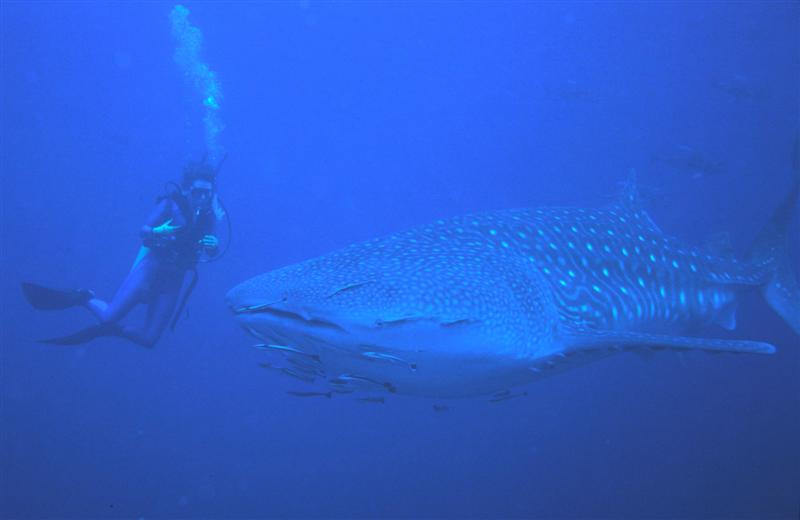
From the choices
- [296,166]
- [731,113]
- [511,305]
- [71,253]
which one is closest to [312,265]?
[511,305]

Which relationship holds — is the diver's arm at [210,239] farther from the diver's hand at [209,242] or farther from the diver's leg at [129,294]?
the diver's leg at [129,294]

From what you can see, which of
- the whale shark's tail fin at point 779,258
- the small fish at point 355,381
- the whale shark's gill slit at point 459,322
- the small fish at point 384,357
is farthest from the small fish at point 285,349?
the whale shark's tail fin at point 779,258

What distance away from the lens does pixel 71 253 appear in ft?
78.5

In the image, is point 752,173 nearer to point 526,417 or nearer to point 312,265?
point 526,417

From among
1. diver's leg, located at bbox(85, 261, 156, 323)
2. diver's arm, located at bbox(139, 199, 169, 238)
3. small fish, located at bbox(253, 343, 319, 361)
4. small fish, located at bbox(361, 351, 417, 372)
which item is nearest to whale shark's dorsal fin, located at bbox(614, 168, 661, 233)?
small fish, located at bbox(361, 351, 417, 372)

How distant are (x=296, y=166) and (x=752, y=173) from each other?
142ft

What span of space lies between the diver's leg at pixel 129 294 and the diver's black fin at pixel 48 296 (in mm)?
442

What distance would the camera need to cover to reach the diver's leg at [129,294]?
8125mm

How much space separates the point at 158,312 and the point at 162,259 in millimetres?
1116

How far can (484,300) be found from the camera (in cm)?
280

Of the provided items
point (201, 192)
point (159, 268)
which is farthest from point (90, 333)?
point (201, 192)

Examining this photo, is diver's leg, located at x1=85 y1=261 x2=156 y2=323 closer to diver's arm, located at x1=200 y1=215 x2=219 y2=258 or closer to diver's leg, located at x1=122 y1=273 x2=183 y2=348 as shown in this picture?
diver's leg, located at x1=122 y1=273 x2=183 y2=348

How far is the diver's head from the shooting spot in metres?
8.08

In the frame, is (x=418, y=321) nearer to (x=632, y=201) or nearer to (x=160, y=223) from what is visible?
(x=632, y=201)
